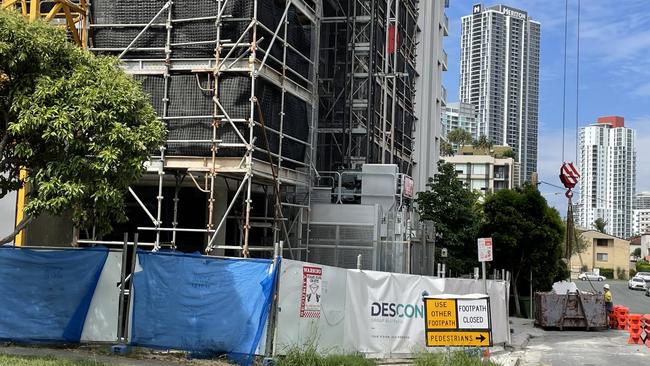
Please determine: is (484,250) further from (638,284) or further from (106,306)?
(638,284)

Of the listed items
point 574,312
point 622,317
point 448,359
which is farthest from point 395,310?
point 622,317

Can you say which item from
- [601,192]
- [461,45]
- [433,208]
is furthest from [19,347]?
[461,45]

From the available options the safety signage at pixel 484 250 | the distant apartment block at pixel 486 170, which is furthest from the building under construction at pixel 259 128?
the distant apartment block at pixel 486 170

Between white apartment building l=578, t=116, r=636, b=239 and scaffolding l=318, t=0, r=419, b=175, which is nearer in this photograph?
scaffolding l=318, t=0, r=419, b=175

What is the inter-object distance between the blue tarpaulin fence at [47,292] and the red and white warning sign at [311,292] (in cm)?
356

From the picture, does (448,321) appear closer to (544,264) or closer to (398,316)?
(398,316)

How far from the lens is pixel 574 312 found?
90.0ft

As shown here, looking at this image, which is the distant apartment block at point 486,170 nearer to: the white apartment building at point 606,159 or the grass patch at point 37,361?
the white apartment building at point 606,159

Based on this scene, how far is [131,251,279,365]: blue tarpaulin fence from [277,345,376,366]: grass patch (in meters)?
0.59

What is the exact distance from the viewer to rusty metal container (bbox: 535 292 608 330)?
27406 mm

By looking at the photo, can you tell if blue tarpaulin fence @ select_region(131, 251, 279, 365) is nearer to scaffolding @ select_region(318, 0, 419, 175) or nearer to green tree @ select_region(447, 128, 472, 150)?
scaffolding @ select_region(318, 0, 419, 175)

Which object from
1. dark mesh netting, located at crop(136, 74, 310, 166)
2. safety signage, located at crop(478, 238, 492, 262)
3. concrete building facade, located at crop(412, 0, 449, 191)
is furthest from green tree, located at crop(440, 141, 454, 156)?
safety signage, located at crop(478, 238, 492, 262)

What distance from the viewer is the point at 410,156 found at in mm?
37500

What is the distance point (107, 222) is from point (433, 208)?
2007cm
